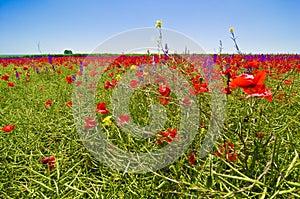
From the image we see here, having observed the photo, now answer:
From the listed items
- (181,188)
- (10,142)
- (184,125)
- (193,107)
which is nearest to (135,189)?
(181,188)

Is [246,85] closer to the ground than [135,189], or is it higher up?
higher up

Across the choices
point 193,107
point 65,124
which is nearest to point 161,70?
point 193,107

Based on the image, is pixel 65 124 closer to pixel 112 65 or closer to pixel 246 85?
pixel 246 85

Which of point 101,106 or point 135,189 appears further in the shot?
point 101,106

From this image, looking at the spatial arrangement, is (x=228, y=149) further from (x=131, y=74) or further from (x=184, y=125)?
(x=131, y=74)

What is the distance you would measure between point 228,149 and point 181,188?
33 centimetres

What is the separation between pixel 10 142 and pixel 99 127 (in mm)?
601

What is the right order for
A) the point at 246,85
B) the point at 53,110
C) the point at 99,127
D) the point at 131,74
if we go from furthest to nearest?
1. the point at 131,74
2. the point at 53,110
3. the point at 99,127
4. the point at 246,85

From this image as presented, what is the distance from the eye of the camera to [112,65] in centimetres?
543

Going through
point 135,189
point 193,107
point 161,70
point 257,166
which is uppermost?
point 161,70

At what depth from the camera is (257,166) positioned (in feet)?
3.59

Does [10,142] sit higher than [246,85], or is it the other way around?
[246,85]

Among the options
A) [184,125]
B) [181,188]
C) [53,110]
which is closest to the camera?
[181,188]

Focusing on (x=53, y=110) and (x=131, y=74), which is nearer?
(x=53, y=110)
